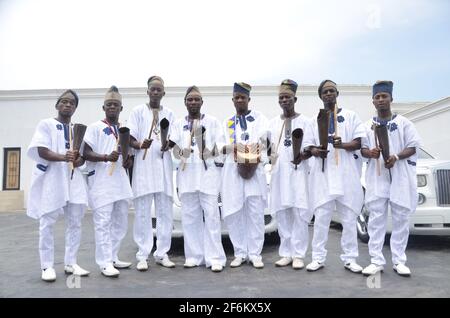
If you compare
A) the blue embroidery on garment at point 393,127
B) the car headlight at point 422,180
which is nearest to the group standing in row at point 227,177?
the blue embroidery on garment at point 393,127

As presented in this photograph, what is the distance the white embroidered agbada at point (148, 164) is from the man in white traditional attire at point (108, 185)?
0.46 feet

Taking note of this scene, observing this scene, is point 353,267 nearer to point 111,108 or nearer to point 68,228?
point 68,228

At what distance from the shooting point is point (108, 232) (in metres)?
4.65

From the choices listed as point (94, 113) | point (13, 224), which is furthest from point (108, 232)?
point (94, 113)

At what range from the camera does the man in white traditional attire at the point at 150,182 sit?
485 cm

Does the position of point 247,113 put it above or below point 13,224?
above

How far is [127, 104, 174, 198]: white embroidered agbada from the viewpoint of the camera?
4.84 m

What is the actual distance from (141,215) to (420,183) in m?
4.08

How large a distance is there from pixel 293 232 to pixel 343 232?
60cm

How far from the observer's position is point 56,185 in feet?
14.5

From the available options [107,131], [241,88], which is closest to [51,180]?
[107,131]
